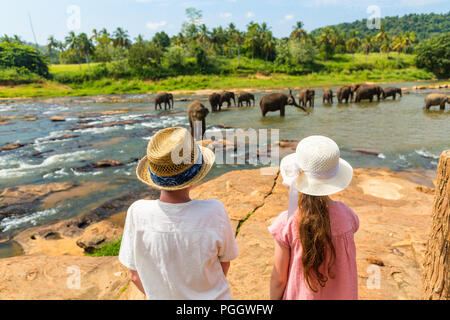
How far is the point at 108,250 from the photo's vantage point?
15.7 ft

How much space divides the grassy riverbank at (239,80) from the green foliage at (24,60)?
7.16 feet

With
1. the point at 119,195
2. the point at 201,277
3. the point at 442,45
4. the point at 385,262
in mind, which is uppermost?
the point at 442,45

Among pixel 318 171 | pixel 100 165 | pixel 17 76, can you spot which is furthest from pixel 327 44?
pixel 318 171

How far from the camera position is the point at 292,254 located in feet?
6.12

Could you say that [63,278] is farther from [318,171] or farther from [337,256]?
[318,171]

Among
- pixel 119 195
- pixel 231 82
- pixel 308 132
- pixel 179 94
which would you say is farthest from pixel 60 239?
pixel 231 82

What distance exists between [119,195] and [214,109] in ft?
52.5

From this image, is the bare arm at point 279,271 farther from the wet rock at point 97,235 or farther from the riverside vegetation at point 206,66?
the riverside vegetation at point 206,66

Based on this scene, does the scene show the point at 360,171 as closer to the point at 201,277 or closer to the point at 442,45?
the point at 201,277

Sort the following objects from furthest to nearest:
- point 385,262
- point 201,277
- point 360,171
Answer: point 360,171
point 385,262
point 201,277

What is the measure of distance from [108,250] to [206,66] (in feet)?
176

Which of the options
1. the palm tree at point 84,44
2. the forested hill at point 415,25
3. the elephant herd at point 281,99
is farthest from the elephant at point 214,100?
the forested hill at point 415,25

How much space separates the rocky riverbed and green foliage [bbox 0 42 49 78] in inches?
2153

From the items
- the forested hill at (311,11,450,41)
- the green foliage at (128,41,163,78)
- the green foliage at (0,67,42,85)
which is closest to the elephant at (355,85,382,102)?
the green foliage at (128,41,163,78)
